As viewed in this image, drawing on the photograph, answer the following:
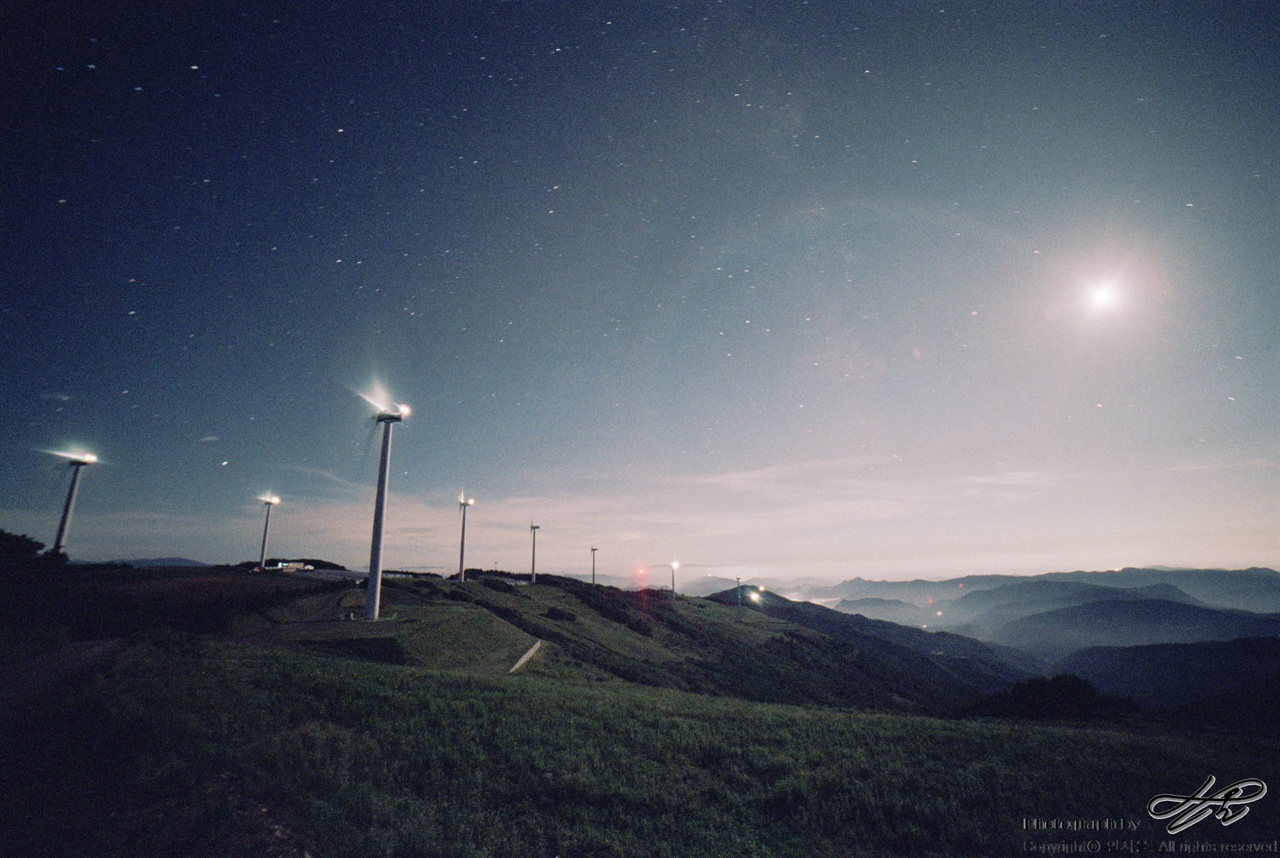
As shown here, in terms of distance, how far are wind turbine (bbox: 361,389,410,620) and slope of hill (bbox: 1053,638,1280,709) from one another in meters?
153

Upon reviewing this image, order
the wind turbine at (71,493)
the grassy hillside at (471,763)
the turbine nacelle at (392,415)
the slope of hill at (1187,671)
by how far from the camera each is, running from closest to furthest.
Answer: the grassy hillside at (471,763), the turbine nacelle at (392,415), the wind turbine at (71,493), the slope of hill at (1187,671)

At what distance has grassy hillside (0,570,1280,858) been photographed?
1037 centimetres

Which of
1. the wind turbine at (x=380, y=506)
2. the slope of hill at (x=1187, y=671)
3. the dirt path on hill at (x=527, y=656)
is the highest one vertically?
the wind turbine at (x=380, y=506)

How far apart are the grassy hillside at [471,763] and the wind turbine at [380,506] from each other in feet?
25.9

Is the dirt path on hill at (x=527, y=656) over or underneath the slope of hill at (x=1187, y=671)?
over

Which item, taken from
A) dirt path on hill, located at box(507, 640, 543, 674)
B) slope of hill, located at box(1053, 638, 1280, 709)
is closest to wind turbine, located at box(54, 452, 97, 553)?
dirt path on hill, located at box(507, 640, 543, 674)

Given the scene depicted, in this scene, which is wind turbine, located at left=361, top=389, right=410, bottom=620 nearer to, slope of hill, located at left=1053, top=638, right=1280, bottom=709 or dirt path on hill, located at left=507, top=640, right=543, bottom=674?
dirt path on hill, located at left=507, top=640, right=543, bottom=674

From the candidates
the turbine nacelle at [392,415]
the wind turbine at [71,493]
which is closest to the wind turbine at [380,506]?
the turbine nacelle at [392,415]

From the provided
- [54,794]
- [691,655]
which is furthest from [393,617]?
[691,655]

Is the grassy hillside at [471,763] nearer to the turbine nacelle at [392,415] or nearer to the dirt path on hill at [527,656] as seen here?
the dirt path on hill at [527,656]

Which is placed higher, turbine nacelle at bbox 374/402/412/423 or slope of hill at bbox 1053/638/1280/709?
turbine nacelle at bbox 374/402/412/423

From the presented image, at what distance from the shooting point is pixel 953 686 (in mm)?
101125

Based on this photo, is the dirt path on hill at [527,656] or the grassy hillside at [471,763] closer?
the grassy hillside at [471,763]

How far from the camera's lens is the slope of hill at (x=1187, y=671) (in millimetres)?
125188
